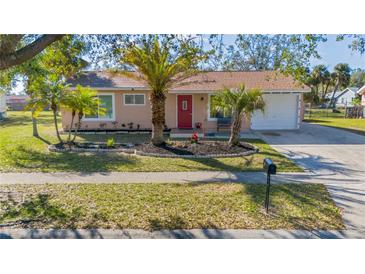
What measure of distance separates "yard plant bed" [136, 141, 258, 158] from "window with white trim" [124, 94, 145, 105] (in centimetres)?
556

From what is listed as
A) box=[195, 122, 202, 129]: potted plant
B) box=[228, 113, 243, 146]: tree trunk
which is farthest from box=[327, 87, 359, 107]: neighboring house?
box=[228, 113, 243, 146]: tree trunk

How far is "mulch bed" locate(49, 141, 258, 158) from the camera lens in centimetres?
959

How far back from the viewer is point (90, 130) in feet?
51.8

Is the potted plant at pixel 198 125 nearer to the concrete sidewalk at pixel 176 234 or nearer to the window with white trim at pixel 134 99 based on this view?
the window with white trim at pixel 134 99

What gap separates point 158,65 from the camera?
9969 mm

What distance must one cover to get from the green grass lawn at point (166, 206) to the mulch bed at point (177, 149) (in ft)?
10.3

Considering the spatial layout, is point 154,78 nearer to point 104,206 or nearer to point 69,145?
point 69,145

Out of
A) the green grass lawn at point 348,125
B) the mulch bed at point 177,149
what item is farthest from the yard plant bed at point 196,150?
the green grass lawn at point 348,125

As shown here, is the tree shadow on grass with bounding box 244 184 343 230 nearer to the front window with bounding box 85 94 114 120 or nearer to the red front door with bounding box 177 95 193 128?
the red front door with bounding box 177 95 193 128

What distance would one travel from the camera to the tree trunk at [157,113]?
1069cm

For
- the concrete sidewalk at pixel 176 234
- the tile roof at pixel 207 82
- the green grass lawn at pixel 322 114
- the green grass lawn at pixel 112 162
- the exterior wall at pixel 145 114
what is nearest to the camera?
the concrete sidewalk at pixel 176 234

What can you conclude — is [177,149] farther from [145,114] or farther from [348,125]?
[348,125]
